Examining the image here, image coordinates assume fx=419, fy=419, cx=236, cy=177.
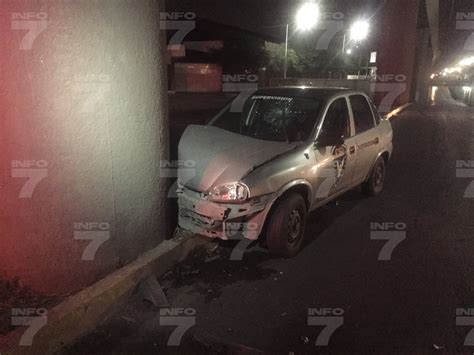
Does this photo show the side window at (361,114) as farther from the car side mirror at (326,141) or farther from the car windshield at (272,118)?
the car side mirror at (326,141)

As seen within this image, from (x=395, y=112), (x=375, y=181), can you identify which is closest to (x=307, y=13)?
(x=395, y=112)

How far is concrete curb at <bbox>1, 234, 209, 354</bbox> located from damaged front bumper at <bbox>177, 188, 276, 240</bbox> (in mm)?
437

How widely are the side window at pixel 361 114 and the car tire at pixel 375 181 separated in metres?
0.76

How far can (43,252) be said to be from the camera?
11.5 ft

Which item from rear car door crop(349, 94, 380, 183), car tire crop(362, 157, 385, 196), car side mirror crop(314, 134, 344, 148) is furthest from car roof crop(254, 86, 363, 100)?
car tire crop(362, 157, 385, 196)

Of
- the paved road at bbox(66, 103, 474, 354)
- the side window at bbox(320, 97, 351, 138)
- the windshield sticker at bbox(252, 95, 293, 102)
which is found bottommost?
the paved road at bbox(66, 103, 474, 354)

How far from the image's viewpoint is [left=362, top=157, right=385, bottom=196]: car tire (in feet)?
22.7

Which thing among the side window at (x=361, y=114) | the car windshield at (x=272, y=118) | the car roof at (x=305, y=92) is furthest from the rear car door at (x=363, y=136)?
the car windshield at (x=272, y=118)

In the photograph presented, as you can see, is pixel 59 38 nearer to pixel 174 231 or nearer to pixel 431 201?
pixel 174 231

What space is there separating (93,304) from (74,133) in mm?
1449

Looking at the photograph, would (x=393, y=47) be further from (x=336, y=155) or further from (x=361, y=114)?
(x=336, y=155)

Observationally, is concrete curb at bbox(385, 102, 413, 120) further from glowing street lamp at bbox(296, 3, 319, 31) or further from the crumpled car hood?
the crumpled car hood

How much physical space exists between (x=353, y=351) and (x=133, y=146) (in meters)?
2.67

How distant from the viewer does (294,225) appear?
4.87 m
